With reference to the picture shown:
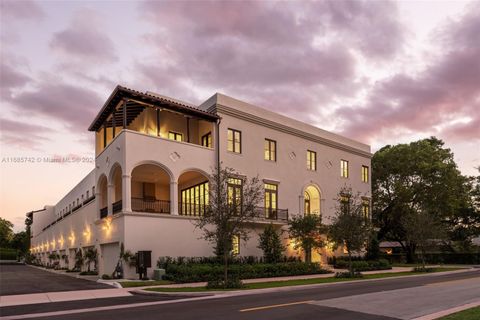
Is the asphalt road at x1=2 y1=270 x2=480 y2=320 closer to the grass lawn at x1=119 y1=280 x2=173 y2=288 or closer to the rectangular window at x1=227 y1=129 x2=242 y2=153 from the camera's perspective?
the grass lawn at x1=119 y1=280 x2=173 y2=288

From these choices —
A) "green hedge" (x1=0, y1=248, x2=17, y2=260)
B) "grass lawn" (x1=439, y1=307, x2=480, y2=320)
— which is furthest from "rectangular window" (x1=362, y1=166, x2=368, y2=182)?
"green hedge" (x1=0, y1=248, x2=17, y2=260)

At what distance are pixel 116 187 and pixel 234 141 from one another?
968 centimetres

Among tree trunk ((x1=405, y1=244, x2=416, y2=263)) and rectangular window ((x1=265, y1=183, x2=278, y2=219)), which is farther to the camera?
tree trunk ((x1=405, y1=244, x2=416, y2=263))

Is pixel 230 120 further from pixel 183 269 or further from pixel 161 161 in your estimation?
pixel 183 269

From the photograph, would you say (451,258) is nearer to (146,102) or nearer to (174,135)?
(174,135)

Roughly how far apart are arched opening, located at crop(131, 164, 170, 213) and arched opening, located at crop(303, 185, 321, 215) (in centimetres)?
1273

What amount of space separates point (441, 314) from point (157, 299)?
1049 centimetres

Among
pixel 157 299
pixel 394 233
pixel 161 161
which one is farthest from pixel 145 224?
pixel 394 233

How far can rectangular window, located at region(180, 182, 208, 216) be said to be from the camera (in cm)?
3125

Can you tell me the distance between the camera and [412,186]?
49.4 m

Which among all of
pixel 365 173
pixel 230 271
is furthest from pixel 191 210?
pixel 365 173

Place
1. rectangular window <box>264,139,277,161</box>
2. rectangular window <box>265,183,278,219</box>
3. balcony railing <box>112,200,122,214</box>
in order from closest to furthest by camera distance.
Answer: balcony railing <box>112,200,122,214</box> → rectangular window <box>265,183,278,219</box> → rectangular window <box>264,139,277,161</box>

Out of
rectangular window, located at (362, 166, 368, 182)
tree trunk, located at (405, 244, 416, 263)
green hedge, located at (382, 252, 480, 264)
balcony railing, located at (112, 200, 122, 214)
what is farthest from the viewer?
tree trunk, located at (405, 244, 416, 263)

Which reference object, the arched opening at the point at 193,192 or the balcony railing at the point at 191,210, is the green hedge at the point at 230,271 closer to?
the balcony railing at the point at 191,210
